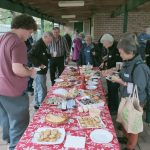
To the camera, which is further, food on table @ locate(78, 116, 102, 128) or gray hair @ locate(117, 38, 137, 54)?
gray hair @ locate(117, 38, 137, 54)

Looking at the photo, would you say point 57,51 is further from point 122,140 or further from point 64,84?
point 122,140

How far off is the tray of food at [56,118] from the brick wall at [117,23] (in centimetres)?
785

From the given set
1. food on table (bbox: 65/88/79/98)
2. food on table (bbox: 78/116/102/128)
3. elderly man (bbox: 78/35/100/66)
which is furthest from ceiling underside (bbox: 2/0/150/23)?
food on table (bbox: 78/116/102/128)

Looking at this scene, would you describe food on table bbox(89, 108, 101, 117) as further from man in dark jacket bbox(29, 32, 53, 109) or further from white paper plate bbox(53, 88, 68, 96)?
man in dark jacket bbox(29, 32, 53, 109)

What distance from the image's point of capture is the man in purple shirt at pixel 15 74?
223cm

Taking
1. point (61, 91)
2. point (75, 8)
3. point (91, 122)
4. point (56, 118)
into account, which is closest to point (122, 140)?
point (61, 91)

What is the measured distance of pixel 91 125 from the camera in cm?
202

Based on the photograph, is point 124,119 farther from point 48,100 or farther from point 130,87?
point 48,100

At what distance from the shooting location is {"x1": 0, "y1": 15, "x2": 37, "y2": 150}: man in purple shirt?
7.31 ft

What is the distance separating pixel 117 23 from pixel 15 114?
7.91 meters

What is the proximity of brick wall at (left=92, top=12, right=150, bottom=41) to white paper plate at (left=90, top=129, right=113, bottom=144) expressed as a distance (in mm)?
8014

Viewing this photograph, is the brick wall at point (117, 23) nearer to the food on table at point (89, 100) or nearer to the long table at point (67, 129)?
the food on table at point (89, 100)

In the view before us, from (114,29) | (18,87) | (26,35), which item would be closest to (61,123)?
(18,87)

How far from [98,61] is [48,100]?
8.98 ft
